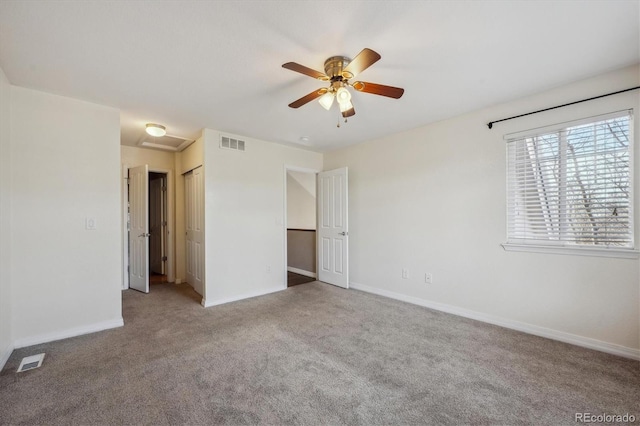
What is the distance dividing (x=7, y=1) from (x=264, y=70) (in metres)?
1.50

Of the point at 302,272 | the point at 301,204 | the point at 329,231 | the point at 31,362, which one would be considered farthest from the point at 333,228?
the point at 31,362

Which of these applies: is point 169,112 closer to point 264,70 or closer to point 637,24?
point 264,70

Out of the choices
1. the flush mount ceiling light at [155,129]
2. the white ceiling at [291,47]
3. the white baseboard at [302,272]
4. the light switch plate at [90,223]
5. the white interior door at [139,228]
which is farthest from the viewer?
the white baseboard at [302,272]

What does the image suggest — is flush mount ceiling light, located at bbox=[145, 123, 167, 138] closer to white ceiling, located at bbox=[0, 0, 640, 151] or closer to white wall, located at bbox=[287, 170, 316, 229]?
white ceiling, located at bbox=[0, 0, 640, 151]

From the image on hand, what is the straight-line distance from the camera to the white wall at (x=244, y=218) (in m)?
3.77

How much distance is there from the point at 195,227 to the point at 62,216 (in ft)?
5.67

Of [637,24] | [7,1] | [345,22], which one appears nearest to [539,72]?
[637,24]

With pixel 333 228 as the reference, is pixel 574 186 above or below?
above

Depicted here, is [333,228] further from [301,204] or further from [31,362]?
[31,362]

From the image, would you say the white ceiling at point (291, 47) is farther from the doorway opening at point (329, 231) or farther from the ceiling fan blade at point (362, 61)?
the doorway opening at point (329, 231)

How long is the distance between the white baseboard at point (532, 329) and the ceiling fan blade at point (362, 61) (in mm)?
2978

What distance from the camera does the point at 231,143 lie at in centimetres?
396

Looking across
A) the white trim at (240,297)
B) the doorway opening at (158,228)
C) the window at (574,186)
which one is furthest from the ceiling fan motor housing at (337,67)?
the doorway opening at (158,228)

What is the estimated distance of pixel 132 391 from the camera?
189cm
